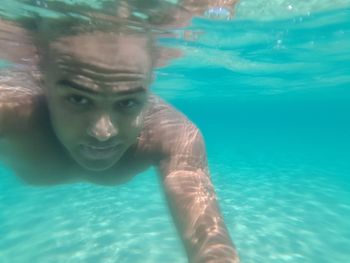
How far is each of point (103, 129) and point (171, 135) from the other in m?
0.75

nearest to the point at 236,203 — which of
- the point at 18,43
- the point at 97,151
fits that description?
the point at 18,43

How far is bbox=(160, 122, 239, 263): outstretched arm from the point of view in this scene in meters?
2.93

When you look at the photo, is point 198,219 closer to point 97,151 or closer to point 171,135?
point 171,135

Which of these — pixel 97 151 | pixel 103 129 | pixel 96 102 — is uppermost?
pixel 96 102

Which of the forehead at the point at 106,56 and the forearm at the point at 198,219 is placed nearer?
the forearm at the point at 198,219

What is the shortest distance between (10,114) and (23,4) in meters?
4.39

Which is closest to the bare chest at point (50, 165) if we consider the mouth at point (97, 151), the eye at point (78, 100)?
the mouth at point (97, 151)

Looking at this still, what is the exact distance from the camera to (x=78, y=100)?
144 inches

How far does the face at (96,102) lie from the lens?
3.63 m

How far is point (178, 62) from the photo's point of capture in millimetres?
18469

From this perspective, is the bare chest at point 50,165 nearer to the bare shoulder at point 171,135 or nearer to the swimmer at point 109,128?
the swimmer at point 109,128

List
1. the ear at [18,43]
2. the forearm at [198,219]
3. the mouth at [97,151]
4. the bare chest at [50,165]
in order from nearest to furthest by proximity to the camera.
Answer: the forearm at [198,219], the mouth at [97,151], the bare chest at [50,165], the ear at [18,43]

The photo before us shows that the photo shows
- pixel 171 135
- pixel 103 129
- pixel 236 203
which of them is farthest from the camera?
pixel 236 203

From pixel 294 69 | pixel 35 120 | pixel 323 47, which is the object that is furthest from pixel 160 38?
pixel 294 69
